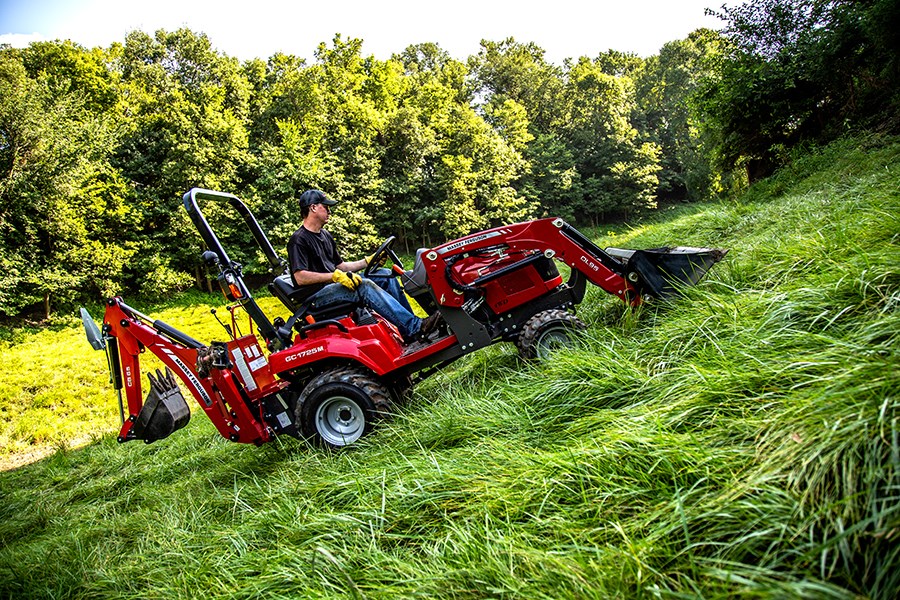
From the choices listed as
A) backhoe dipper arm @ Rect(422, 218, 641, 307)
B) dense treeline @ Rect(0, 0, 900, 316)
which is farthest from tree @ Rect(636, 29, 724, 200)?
backhoe dipper arm @ Rect(422, 218, 641, 307)

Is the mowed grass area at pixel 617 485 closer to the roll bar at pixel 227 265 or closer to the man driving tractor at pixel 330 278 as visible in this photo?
the man driving tractor at pixel 330 278

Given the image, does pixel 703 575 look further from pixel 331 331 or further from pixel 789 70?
pixel 789 70

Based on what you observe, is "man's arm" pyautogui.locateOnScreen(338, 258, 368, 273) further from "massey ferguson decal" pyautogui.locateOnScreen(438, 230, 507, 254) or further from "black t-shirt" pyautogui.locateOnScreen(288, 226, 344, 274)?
"massey ferguson decal" pyautogui.locateOnScreen(438, 230, 507, 254)

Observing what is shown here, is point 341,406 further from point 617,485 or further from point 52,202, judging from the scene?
point 52,202

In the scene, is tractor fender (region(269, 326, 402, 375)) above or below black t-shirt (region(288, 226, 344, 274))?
below

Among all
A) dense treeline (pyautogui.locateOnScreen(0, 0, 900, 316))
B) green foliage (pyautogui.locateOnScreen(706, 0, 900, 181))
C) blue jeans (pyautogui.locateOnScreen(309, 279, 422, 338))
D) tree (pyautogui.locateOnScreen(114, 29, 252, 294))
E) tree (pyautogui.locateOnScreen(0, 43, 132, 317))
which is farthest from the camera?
tree (pyautogui.locateOnScreen(114, 29, 252, 294))

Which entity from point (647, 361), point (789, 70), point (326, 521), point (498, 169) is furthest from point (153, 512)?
point (498, 169)

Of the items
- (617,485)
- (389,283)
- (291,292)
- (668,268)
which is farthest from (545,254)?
(617,485)

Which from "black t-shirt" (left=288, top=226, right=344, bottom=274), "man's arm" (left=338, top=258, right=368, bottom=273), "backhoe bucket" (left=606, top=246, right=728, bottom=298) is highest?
"black t-shirt" (left=288, top=226, right=344, bottom=274)

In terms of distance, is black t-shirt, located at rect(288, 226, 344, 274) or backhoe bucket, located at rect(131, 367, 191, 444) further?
black t-shirt, located at rect(288, 226, 344, 274)

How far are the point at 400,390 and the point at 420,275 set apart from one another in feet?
3.26

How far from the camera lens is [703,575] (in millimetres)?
1210

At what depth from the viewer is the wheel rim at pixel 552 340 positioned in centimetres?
366

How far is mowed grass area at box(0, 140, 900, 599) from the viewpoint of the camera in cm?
120
